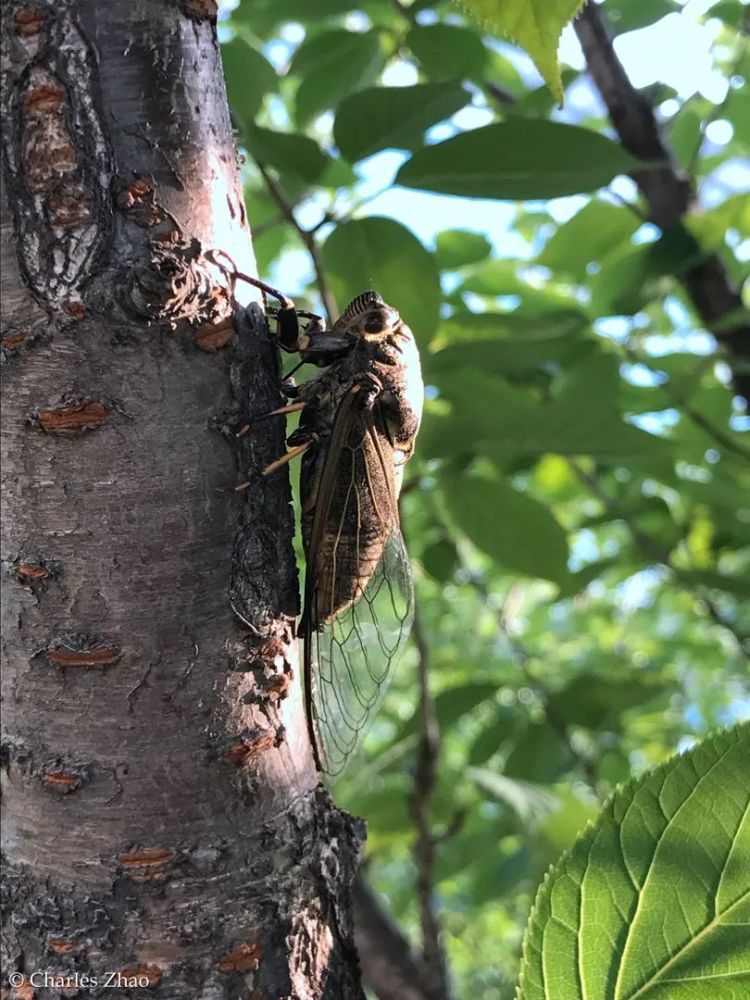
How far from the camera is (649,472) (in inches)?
59.9

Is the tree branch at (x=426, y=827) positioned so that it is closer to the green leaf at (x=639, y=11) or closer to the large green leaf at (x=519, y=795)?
the large green leaf at (x=519, y=795)

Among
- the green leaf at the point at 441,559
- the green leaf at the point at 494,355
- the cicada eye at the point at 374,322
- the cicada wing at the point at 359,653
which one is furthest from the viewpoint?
the green leaf at the point at 441,559

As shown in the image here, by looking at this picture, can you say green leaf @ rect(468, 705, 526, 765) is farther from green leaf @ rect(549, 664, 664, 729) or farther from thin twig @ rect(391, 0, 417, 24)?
thin twig @ rect(391, 0, 417, 24)

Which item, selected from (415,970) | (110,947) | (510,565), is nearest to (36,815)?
(110,947)

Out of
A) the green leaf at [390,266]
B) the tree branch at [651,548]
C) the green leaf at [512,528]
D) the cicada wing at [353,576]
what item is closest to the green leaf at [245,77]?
the green leaf at [390,266]

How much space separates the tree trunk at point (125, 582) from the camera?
57 centimetres

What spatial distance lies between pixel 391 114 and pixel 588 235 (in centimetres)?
53

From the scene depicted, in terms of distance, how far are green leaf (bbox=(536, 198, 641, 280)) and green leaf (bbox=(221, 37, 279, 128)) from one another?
22.0 inches

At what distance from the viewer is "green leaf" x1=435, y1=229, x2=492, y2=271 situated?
4.95 ft

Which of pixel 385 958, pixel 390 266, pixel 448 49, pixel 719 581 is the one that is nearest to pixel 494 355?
pixel 390 266

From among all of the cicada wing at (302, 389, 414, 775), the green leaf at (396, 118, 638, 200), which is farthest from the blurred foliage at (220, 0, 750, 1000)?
the cicada wing at (302, 389, 414, 775)

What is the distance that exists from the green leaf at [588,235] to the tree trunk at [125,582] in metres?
1.01

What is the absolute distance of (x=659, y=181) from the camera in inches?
59.8

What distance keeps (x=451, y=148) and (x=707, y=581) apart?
842 millimetres
